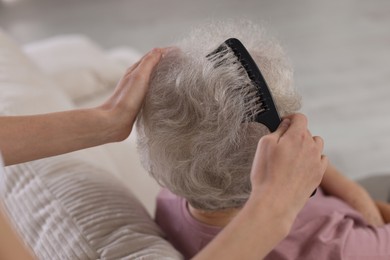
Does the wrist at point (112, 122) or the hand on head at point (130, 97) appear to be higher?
the hand on head at point (130, 97)

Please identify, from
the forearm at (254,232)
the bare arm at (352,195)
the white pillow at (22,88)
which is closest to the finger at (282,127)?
the forearm at (254,232)

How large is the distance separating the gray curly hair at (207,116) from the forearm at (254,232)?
174mm

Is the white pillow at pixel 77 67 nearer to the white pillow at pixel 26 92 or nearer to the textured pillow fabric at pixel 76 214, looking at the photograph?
the white pillow at pixel 26 92

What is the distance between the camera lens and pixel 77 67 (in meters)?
2.06

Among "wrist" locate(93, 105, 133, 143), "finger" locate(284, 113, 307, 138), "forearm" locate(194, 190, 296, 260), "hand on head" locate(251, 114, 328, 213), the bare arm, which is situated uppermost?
"finger" locate(284, 113, 307, 138)

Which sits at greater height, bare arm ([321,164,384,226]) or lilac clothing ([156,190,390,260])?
lilac clothing ([156,190,390,260])

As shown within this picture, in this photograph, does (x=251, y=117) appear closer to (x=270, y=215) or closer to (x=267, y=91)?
(x=267, y=91)

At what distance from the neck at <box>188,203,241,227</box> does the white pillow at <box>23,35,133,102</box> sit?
1054mm

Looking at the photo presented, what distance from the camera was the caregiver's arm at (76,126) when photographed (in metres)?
0.95

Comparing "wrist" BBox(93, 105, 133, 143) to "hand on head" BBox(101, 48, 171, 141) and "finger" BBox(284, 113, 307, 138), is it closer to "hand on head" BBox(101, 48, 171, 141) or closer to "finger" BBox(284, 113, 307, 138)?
"hand on head" BBox(101, 48, 171, 141)

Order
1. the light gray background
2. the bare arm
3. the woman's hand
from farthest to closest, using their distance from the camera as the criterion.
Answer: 1. the light gray background
2. the bare arm
3. the woman's hand

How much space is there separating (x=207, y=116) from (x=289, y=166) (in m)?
0.19

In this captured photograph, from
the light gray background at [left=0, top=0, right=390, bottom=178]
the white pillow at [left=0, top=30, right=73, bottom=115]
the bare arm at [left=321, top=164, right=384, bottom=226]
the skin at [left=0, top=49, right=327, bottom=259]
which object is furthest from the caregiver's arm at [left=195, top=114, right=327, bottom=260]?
the light gray background at [left=0, top=0, right=390, bottom=178]

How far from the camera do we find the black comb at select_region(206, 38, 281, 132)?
0.86 metres
